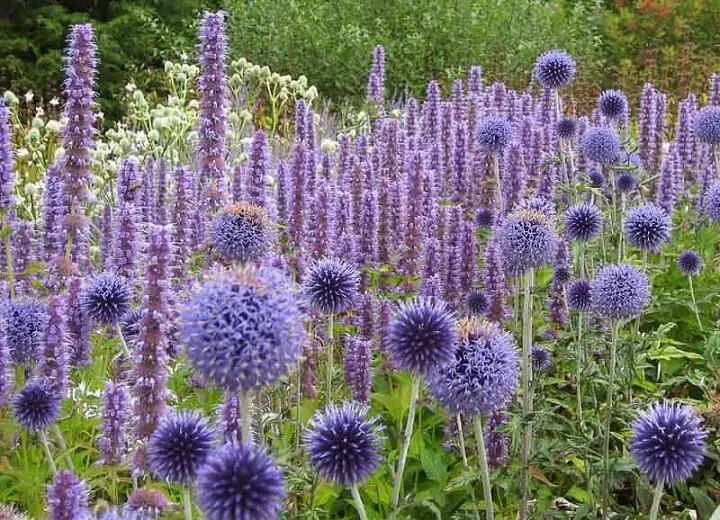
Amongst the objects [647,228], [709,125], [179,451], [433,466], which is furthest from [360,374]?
[709,125]

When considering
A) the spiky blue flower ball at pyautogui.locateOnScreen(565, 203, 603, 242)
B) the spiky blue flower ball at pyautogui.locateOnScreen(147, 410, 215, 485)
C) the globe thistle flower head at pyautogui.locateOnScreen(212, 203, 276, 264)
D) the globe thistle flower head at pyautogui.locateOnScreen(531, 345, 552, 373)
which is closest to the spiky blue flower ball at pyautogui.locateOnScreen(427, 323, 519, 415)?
the spiky blue flower ball at pyautogui.locateOnScreen(147, 410, 215, 485)

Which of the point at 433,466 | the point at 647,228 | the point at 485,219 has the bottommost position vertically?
the point at 433,466

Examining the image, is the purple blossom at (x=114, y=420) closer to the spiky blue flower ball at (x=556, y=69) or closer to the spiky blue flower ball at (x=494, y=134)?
the spiky blue flower ball at (x=494, y=134)

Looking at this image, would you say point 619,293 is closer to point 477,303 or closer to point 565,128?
point 477,303

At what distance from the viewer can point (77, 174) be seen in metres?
3.84

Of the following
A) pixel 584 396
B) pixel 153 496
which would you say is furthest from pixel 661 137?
pixel 153 496

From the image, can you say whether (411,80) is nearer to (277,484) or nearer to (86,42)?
(86,42)

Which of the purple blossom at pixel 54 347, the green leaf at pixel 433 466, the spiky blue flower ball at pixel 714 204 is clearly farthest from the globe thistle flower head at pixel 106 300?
the spiky blue flower ball at pixel 714 204

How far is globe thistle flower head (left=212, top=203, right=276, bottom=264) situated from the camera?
3.15m

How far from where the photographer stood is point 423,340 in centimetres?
245

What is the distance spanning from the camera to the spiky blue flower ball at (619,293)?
3.18 m

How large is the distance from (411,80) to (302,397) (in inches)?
405

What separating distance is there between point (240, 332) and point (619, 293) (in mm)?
1701

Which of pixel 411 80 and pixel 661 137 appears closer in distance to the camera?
pixel 661 137
